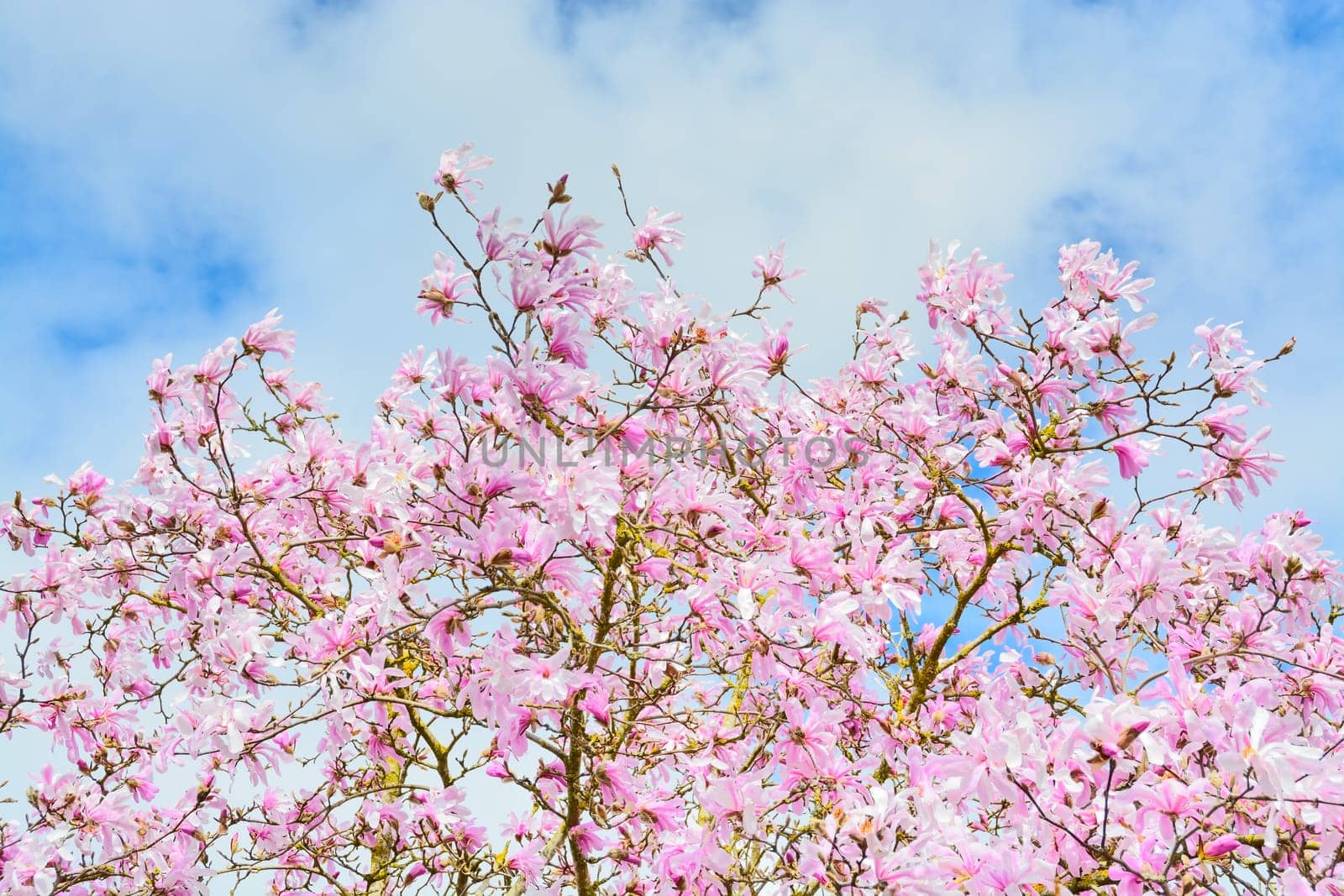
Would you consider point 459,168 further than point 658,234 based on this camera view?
No

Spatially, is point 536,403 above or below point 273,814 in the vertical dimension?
above

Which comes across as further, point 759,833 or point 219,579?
point 219,579

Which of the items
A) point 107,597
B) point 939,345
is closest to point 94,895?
point 107,597

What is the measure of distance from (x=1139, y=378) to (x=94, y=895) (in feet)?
18.2

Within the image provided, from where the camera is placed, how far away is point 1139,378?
146 inches

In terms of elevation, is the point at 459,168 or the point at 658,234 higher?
the point at 658,234

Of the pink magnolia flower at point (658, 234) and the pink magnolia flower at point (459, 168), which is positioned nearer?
the pink magnolia flower at point (459, 168)

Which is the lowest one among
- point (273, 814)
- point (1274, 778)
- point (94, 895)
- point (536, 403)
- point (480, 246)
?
point (1274, 778)

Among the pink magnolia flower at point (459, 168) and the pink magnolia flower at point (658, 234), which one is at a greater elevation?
the pink magnolia flower at point (658, 234)

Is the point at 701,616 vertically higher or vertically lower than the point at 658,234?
lower

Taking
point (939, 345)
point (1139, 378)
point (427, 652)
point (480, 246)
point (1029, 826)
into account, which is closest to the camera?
point (1029, 826)

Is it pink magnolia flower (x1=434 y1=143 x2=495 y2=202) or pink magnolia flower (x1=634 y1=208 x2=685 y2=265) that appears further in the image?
pink magnolia flower (x1=634 y1=208 x2=685 y2=265)

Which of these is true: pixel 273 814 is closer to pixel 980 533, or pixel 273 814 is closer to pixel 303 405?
pixel 303 405

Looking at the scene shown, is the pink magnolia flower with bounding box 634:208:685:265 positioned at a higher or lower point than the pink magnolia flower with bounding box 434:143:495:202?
higher
